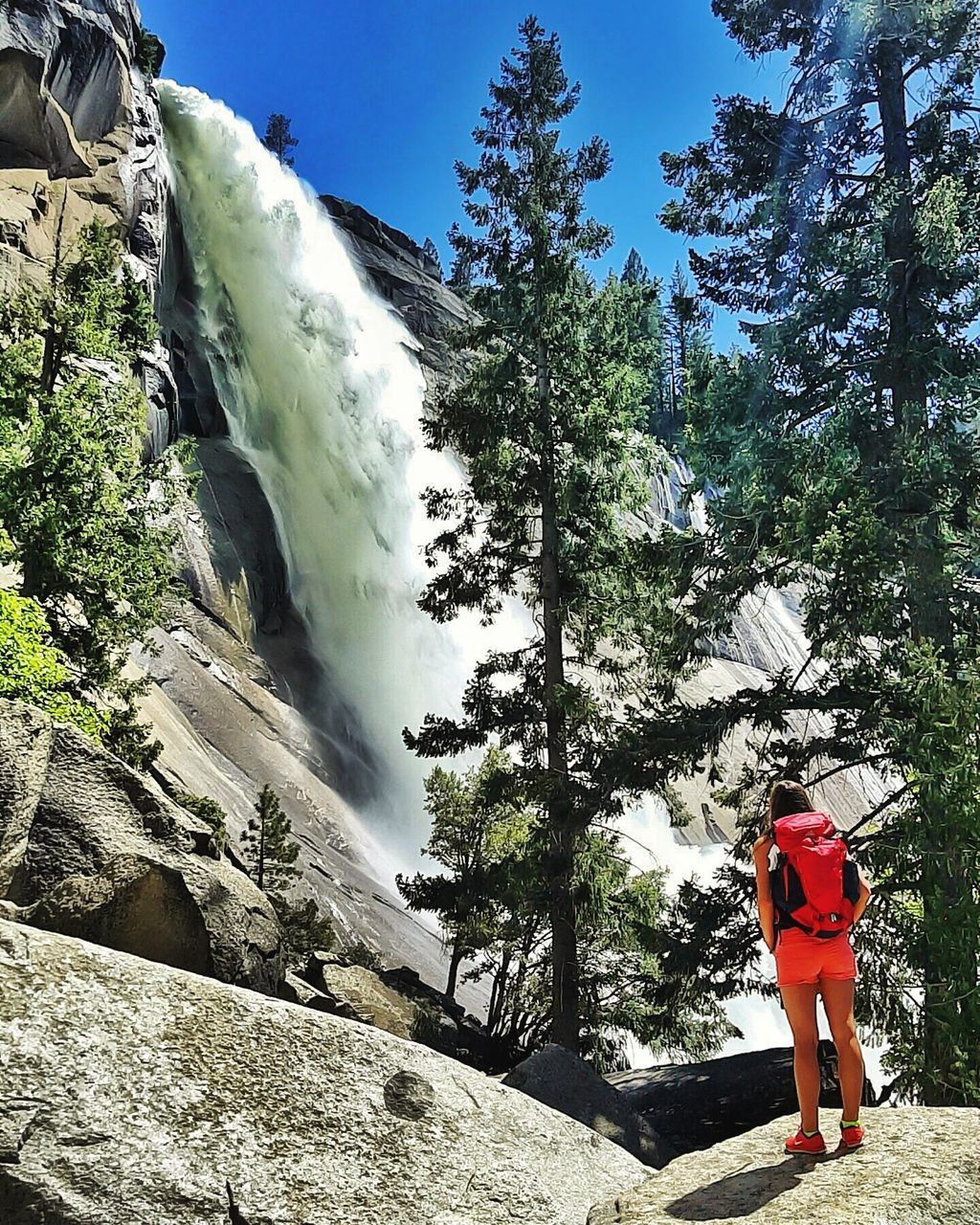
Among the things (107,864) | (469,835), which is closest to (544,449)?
(469,835)

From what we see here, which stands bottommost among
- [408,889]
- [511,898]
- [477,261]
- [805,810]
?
[805,810]

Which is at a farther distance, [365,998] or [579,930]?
[365,998]

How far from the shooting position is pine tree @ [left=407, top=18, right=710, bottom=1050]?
55.5 ft

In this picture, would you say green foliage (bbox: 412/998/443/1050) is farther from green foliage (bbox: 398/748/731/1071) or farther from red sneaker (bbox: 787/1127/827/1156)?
red sneaker (bbox: 787/1127/827/1156)

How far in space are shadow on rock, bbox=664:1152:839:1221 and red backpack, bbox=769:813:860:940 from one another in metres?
1.03

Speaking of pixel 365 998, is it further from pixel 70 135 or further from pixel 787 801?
pixel 70 135

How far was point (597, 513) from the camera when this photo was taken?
1741cm

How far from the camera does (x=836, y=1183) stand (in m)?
4.42

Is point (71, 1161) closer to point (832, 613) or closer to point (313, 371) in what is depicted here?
point (832, 613)

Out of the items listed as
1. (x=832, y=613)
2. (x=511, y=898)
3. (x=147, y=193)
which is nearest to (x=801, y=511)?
(x=832, y=613)

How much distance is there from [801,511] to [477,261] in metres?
9.50

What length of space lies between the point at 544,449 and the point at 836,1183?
1409cm

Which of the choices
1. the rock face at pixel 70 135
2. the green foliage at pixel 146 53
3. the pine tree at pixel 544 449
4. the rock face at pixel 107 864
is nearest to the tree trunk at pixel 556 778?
the pine tree at pixel 544 449

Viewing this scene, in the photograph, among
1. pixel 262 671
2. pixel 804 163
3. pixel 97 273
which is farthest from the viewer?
pixel 262 671
